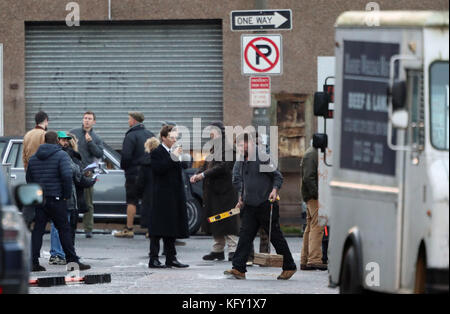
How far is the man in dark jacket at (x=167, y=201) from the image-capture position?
16.4 m

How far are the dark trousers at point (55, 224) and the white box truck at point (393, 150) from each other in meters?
4.91

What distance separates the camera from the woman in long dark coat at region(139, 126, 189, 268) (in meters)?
16.4

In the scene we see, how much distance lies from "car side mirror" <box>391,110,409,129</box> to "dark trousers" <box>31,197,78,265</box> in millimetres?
6495

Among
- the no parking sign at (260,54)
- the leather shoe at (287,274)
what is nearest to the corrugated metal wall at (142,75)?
the no parking sign at (260,54)

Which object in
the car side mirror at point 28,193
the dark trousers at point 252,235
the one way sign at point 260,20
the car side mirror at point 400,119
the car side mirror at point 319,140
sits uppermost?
the one way sign at point 260,20

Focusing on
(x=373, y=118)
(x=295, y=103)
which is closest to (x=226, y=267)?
(x=373, y=118)

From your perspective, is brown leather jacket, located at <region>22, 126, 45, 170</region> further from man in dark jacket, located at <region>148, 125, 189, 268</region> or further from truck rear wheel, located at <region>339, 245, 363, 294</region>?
truck rear wheel, located at <region>339, 245, 363, 294</region>

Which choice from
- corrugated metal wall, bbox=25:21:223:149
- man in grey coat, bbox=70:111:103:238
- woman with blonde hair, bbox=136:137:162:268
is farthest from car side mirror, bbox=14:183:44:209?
corrugated metal wall, bbox=25:21:223:149

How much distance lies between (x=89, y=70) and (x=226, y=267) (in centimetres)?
985

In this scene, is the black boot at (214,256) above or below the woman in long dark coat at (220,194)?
below

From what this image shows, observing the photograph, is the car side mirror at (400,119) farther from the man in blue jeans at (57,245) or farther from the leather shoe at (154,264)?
the man in blue jeans at (57,245)

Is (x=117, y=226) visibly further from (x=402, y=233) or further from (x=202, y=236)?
(x=402, y=233)

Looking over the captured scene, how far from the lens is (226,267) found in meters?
16.7
